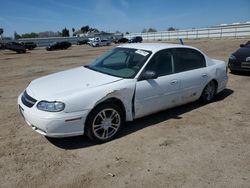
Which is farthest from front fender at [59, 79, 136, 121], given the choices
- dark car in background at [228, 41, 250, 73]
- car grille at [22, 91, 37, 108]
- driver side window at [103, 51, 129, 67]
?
dark car in background at [228, 41, 250, 73]

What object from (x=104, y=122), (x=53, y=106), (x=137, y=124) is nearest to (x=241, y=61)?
(x=137, y=124)

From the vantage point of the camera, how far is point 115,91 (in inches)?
161

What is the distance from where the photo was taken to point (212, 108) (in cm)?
582

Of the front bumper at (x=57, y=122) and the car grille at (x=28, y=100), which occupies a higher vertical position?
the car grille at (x=28, y=100)

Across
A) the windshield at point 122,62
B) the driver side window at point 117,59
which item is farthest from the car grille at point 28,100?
the driver side window at point 117,59

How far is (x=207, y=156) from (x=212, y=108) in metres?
2.31

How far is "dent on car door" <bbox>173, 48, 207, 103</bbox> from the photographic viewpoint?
5191 mm

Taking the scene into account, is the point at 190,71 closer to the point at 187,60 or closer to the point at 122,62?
the point at 187,60

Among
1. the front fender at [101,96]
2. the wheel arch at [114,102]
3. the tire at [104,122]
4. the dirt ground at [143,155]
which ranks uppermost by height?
the front fender at [101,96]

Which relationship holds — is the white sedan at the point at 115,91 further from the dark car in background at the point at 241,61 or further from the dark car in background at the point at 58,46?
the dark car in background at the point at 58,46

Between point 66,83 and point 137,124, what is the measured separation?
1607 mm

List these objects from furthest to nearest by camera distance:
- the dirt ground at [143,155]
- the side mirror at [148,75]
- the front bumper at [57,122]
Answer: the side mirror at [148,75] → the front bumper at [57,122] → the dirt ground at [143,155]

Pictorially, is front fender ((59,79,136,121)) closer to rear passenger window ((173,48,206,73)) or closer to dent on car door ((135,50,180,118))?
dent on car door ((135,50,180,118))

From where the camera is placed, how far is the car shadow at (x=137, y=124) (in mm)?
4141
